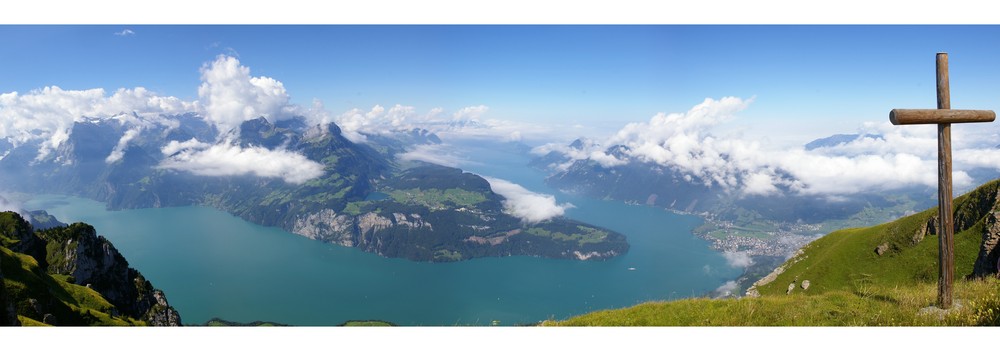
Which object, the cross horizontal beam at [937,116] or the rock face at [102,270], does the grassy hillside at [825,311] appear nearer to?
the cross horizontal beam at [937,116]

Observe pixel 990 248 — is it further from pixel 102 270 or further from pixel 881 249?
pixel 102 270

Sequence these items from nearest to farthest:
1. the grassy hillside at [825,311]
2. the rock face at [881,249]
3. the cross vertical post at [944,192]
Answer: the grassy hillside at [825,311] → the cross vertical post at [944,192] → the rock face at [881,249]

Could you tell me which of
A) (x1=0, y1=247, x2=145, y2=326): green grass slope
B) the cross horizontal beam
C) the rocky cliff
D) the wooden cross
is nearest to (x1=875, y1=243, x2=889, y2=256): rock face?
the wooden cross

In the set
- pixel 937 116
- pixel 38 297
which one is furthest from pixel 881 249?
pixel 38 297

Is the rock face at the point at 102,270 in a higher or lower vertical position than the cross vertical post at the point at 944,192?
lower

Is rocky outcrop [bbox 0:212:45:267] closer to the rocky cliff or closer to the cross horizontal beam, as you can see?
the rocky cliff

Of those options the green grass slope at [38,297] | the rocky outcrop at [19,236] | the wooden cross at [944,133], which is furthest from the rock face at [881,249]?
the rocky outcrop at [19,236]
